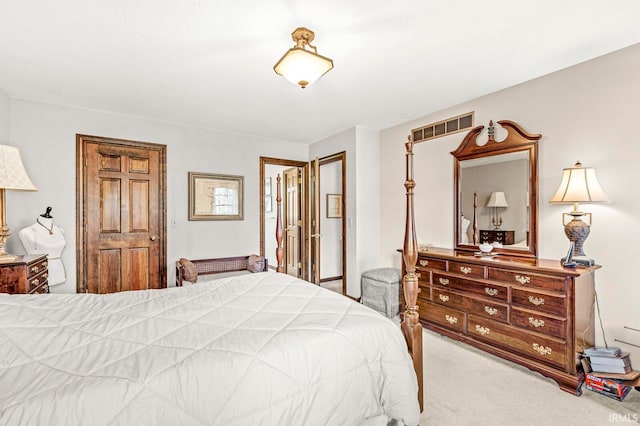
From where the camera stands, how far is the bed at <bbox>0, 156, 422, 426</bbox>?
3.28 feet

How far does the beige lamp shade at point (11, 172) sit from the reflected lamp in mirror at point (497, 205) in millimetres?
4258

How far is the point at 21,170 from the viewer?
103 inches

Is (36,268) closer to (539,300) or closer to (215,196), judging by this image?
(215,196)

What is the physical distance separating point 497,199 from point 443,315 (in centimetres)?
130

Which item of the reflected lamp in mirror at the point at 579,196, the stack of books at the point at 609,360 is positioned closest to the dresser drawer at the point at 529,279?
the reflected lamp in mirror at the point at 579,196

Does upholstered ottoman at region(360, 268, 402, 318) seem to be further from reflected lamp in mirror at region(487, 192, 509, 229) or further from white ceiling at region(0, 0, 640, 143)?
white ceiling at region(0, 0, 640, 143)

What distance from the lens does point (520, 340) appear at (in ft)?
8.28

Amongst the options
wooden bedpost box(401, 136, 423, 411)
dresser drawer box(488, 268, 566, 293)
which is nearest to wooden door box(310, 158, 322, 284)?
dresser drawer box(488, 268, 566, 293)

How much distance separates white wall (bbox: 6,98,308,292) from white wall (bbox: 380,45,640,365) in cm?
328

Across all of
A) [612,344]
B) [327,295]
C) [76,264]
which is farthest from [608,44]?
[76,264]

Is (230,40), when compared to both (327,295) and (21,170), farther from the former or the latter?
(21,170)

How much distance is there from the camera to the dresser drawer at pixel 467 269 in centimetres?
284

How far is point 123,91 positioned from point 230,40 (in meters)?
1.59

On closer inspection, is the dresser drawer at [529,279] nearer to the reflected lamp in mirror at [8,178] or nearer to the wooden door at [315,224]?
the wooden door at [315,224]
